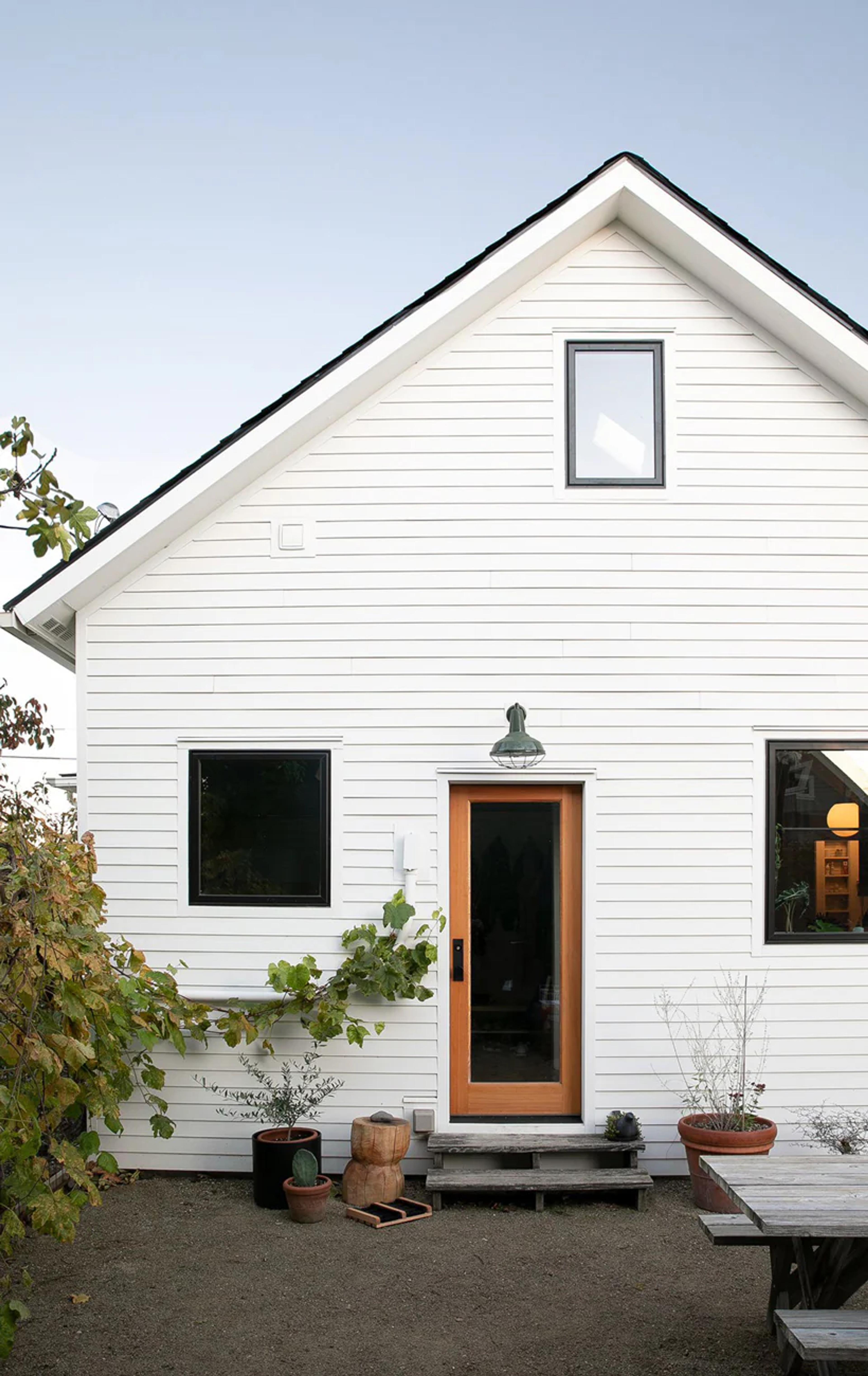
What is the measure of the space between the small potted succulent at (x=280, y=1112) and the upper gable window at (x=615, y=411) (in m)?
4.31

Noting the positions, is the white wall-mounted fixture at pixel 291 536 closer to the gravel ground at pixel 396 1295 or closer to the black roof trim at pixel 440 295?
the black roof trim at pixel 440 295

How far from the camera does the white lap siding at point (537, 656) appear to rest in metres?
7.42

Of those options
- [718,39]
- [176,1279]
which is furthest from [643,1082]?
[718,39]

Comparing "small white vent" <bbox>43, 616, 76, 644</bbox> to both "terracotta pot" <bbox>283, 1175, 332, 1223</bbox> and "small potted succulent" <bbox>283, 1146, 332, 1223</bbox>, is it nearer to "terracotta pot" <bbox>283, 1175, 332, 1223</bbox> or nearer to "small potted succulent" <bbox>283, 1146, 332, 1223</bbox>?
"small potted succulent" <bbox>283, 1146, 332, 1223</bbox>

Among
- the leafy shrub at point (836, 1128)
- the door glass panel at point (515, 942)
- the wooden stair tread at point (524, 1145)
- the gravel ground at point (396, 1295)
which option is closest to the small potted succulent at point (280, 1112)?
the gravel ground at point (396, 1295)

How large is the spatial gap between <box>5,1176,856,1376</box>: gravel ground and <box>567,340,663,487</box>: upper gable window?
15.4 feet

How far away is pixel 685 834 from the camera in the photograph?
24.5 feet

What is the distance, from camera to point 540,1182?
6781 millimetres

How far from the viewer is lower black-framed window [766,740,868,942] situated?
7.47 meters

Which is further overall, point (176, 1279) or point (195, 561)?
point (195, 561)

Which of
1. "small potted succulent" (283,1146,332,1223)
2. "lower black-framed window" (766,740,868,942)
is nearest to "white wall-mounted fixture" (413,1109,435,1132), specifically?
"small potted succulent" (283,1146,332,1223)

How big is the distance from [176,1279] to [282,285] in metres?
12.1

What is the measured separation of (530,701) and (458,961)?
5.84ft

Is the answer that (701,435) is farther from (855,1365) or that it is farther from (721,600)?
(855,1365)
